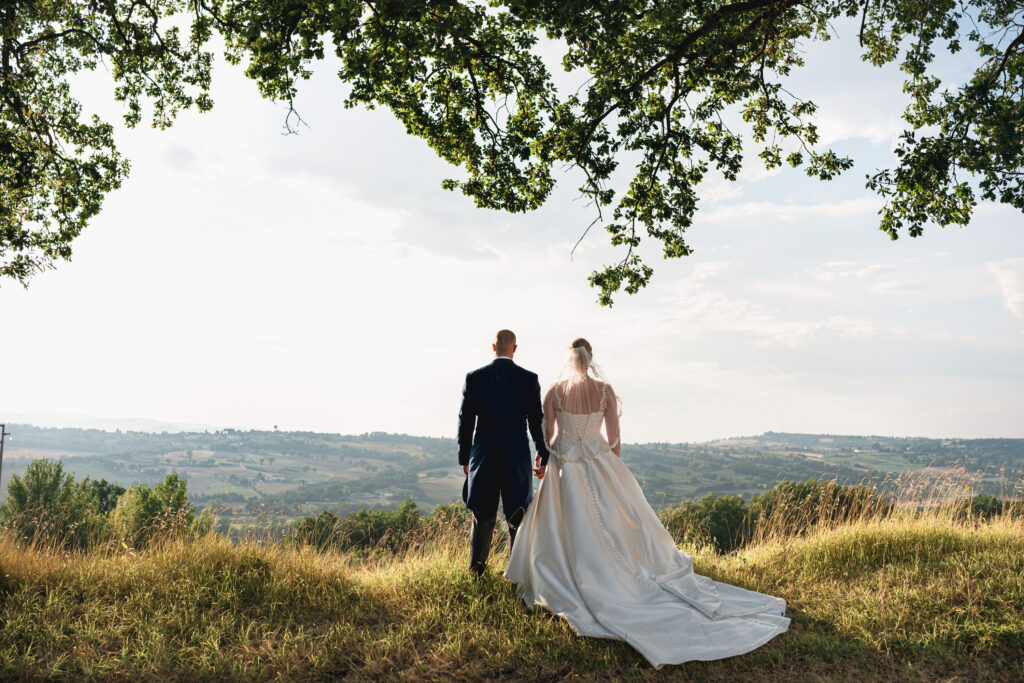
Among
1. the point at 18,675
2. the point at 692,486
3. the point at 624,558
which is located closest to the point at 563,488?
the point at 624,558

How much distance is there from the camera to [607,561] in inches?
245

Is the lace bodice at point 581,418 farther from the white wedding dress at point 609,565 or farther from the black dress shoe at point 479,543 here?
the black dress shoe at point 479,543

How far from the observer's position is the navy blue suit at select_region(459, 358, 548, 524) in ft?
21.9

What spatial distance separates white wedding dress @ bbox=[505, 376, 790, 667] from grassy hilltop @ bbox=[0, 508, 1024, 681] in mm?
187

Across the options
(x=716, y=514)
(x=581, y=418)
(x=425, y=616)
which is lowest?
(x=716, y=514)

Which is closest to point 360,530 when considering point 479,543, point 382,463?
point 479,543

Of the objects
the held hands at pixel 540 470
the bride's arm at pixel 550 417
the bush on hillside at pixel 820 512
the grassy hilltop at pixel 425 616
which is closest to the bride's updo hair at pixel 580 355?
the bride's arm at pixel 550 417

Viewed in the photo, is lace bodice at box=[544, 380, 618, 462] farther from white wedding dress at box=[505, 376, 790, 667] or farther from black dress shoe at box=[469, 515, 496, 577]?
black dress shoe at box=[469, 515, 496, 577]

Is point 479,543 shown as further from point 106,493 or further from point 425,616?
point 106,493

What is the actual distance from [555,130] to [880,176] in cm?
537

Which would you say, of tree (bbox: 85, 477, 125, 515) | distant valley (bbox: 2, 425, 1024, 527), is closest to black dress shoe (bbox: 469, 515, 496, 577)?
distant valley (bbox: 2, 425, 1024, 527)

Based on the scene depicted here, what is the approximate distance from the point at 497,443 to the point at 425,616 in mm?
1950

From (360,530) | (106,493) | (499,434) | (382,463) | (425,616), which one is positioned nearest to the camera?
(425,616)

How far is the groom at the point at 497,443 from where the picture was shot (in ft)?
21.9
